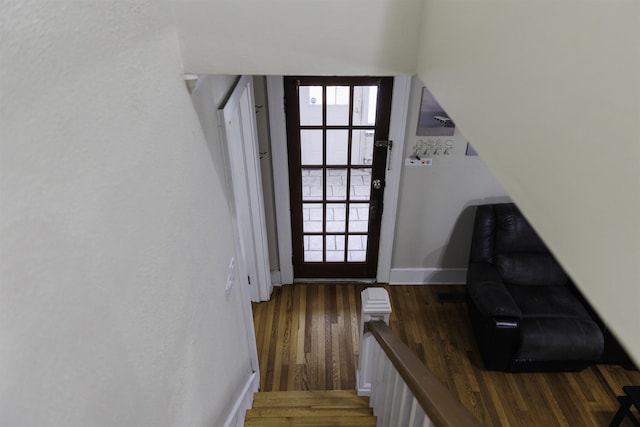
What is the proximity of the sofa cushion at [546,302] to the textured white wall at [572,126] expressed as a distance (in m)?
2.60

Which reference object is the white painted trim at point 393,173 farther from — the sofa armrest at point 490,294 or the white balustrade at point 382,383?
the white balustrade at point 382,383

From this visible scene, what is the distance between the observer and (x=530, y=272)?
344 centimetres

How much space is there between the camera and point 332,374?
3213mm

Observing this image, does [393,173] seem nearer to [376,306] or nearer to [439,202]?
[439,202]

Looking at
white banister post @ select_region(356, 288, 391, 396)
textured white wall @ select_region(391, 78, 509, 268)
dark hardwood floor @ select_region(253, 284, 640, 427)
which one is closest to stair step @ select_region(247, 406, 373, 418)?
white banister post @ select_region(356, 288, 391, 396)

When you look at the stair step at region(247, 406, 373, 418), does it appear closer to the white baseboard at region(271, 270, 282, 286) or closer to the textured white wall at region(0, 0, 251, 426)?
the textured white wall at region(0, 0, 251, 426)

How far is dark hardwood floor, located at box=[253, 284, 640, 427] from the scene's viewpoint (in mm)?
2959

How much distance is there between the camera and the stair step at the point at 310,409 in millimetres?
2352

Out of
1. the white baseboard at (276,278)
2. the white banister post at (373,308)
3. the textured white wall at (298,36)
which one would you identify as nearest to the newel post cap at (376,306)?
the white banister post at (373,308)

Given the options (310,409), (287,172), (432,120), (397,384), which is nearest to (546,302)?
(432,120)

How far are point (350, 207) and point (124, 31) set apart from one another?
2.78m

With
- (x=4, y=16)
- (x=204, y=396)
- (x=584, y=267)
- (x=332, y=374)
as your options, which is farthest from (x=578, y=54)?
(x=332, y=374)

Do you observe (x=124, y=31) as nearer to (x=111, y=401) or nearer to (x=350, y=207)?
(x=111, y=401)

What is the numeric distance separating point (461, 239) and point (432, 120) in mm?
1170
